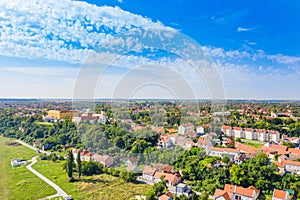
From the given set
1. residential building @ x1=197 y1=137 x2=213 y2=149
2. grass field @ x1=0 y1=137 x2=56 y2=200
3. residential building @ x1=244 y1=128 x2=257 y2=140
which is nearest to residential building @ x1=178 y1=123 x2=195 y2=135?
residential building @ x1=197 y1=137 x2=213 y2=149

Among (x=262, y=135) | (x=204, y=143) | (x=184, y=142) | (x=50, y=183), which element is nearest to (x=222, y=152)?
(x=204, y=143)

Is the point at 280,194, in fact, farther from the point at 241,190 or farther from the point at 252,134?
the point at 252,134

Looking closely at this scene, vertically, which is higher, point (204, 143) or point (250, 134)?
point (204, 143)

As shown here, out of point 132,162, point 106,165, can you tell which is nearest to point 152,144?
point 132,162

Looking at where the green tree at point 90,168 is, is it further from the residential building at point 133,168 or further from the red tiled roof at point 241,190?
the red tiled roof at point 241,190

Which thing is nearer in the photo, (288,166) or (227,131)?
(288,166)

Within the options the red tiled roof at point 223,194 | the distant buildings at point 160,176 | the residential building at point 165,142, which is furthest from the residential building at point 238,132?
the red tiled roof at point 223,194

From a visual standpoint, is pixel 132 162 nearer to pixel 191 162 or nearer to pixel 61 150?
pixel 191 162

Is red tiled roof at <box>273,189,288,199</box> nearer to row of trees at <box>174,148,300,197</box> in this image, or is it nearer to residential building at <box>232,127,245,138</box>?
row of trees at <box>174,148,300,197</box>
